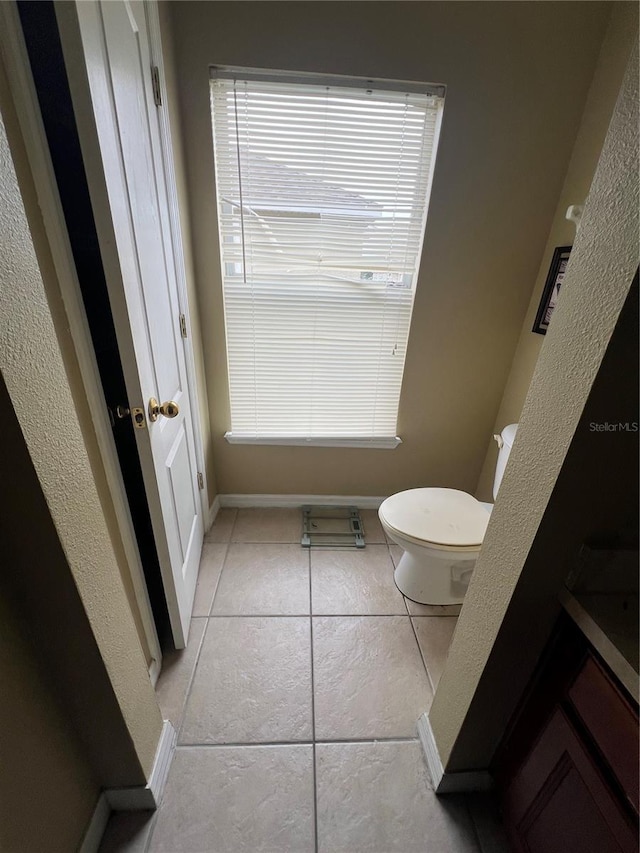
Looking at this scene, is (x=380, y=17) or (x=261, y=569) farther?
(x=261, y=569)

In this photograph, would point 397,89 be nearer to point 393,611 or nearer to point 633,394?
point 633,394

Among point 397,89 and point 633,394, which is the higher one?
point 397,89

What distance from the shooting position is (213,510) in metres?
2.02

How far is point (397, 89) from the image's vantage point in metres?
1.34

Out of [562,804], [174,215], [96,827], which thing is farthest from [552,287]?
[96,827]

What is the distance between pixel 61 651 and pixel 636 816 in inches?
41.6

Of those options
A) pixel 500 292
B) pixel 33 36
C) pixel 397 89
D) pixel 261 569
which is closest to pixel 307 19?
pixel 397 89

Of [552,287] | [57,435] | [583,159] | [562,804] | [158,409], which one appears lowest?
[562,804]

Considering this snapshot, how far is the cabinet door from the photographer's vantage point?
0.62 m

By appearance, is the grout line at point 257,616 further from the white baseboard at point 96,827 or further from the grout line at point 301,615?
the white baseboard at point 96,827

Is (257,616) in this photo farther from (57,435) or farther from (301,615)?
(57,435)

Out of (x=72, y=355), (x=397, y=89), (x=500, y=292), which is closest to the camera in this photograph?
(x=72, y=355)

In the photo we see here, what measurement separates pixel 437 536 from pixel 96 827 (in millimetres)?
1259

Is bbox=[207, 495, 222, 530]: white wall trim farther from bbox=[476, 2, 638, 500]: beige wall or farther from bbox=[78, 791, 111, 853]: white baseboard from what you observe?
bbox=[476, 2, 638, 500]: beige wall
